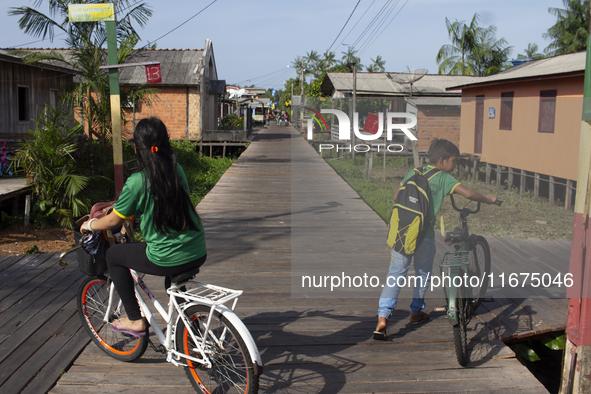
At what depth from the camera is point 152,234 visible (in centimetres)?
293

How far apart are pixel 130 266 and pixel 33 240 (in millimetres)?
6514

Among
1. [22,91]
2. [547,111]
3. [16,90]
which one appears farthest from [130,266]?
[22,91]

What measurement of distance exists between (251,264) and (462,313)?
2829 millimetres

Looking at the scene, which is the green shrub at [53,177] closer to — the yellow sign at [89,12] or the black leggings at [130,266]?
the yellow sign at [89,12]

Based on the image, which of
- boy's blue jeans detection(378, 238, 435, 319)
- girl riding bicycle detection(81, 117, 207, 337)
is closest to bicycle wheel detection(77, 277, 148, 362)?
girl riding bicycle detection(81, 117, 207, 337)

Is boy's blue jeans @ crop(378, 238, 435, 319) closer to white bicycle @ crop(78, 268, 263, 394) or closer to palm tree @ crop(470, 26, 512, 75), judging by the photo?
white bicycle @ crop(78, 268, 263, 394)

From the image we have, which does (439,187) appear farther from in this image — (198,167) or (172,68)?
(172,68)

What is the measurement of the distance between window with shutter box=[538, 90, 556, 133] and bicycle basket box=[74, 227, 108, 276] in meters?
9.07

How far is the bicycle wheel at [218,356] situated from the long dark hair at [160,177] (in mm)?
508

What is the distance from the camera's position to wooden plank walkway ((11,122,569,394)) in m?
3.25

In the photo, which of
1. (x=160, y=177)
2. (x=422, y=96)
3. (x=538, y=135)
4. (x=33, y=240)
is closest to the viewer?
(x=160, y=177)

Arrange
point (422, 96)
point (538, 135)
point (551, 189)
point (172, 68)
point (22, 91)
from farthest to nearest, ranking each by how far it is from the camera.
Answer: point (172, 68), point (22, 91), point (422, 96), point (538, 135), point (551, 189)

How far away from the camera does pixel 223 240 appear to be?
22.7 feet

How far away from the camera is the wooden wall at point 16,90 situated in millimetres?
13023
